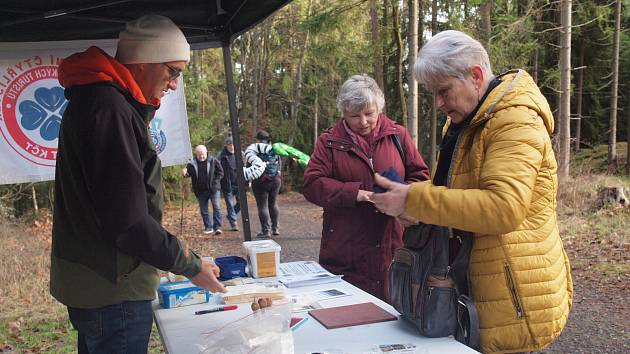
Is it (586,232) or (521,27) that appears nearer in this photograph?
(586,232)

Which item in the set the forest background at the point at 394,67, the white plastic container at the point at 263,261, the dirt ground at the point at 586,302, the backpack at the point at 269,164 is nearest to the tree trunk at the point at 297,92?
the forest background at the point at 394,67

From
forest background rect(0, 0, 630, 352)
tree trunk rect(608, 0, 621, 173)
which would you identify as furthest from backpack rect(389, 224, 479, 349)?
tree trunk rect(608, 0, 621, 173)

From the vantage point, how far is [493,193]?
57.4 inches

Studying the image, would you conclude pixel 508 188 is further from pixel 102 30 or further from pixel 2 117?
pixel 2 117

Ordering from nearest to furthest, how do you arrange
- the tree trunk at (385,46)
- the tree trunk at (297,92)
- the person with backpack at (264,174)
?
the person with backpack at (264,174)
the tree trunk at (385,46)
the tree trunk at (297,92)

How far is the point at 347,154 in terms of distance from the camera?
272 cm

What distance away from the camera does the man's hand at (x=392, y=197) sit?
1610 mm

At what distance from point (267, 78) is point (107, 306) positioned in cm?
2157

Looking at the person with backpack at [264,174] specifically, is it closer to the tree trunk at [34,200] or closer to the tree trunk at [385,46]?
the tree trunk at [385,46]

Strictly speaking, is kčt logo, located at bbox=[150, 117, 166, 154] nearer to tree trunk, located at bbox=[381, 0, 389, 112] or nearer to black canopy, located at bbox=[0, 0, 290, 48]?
black canopy, located at bbox=[0, 0, 290, 48]

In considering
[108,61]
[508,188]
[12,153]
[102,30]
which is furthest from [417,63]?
[12,153]

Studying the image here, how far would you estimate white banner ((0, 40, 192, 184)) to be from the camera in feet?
11.7

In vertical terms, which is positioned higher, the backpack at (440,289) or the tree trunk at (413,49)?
the tree trunk at (413,49)

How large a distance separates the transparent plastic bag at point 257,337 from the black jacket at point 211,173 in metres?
8.69
